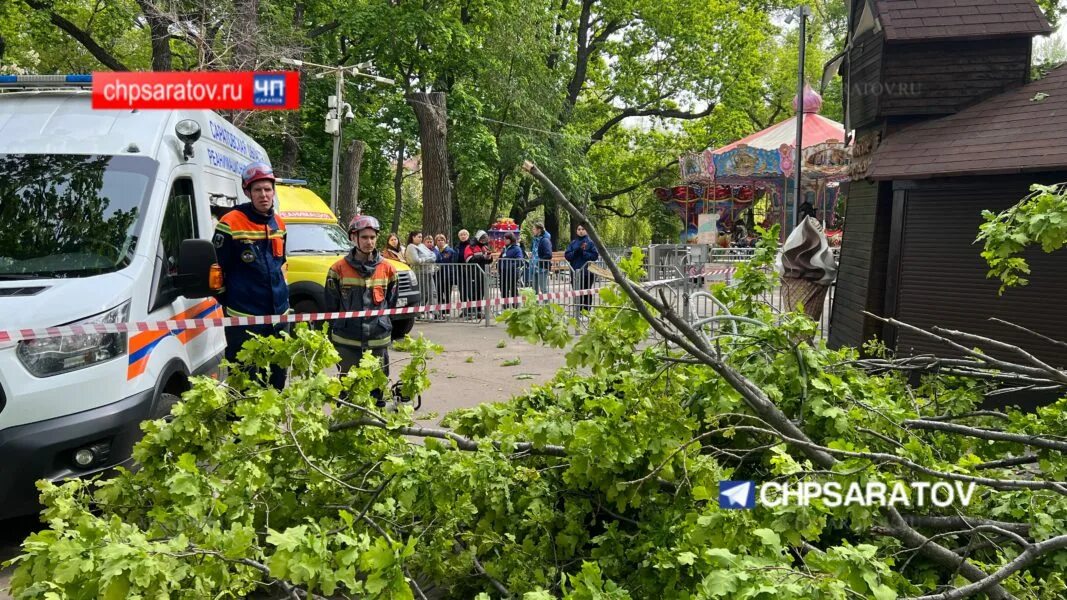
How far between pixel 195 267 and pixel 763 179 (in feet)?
73.9

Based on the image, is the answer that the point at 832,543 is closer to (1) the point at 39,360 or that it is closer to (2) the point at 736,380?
(2) the point at 736,380

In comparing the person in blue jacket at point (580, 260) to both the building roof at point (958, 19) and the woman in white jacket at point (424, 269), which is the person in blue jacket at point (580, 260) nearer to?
the woman in white jacket at point (424, 269)

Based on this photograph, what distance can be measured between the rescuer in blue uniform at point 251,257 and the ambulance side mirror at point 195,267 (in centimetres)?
54

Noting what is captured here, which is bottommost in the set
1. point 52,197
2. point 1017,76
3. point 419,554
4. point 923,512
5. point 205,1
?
point 419,554

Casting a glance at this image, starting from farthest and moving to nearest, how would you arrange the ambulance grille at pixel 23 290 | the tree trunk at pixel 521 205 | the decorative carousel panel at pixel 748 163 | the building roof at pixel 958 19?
1. the tree trunk at pixel 521 205
2. the decorative carousel panel at pixel 748 163
3. the building roof at pixel 958 19
4. the ambulance grille at pixel 23 290

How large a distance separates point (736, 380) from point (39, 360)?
12.1 ft

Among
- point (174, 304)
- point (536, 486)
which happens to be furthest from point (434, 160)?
point (536, 486)

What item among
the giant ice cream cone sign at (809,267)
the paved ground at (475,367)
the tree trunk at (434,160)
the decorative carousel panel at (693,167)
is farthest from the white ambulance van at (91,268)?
the decorative carousel panel at (693,167)

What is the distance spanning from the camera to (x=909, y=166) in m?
7.41

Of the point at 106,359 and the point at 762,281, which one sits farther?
the point at 106,359

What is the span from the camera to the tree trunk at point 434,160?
18.9 metres

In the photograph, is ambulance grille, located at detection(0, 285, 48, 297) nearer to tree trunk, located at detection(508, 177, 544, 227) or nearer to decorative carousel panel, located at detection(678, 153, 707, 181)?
decorative carousel panel, located at detection(678, 153, 707, 181)

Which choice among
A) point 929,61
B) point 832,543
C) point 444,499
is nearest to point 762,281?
point 832,543

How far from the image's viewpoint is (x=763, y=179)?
25.2m
